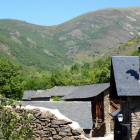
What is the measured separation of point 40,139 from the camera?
938 cm

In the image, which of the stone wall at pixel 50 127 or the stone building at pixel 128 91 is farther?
the stone building at pixel 128 91

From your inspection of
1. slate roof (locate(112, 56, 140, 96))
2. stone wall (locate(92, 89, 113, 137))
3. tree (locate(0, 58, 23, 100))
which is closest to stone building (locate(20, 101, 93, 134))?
slate roof (locate(112, 56, 140, 96))

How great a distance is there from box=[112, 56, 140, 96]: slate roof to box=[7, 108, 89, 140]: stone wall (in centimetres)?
692

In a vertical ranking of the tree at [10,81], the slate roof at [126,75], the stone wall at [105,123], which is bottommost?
the stone wall at [105,123]

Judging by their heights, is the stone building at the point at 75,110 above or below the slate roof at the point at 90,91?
below

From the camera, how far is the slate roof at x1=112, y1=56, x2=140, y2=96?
616 inches

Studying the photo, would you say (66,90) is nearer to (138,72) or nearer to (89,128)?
(89,128)

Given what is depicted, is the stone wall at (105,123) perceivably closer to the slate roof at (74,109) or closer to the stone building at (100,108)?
the stone building at (100,108)

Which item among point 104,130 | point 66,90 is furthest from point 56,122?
point 66,90

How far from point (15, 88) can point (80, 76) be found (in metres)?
56.6

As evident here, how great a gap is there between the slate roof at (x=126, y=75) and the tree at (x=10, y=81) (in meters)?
47.1

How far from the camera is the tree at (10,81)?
206ft

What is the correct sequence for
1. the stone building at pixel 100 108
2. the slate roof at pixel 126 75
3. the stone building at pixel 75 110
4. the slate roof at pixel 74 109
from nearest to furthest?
the slate roof at pixel 126 75, the stone building at pixel 75 110, the slate roof at pixel 74 109, the stone building at pixel 100 108

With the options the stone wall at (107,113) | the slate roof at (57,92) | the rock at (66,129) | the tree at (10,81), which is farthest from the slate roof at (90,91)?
the tree at (10,81)
